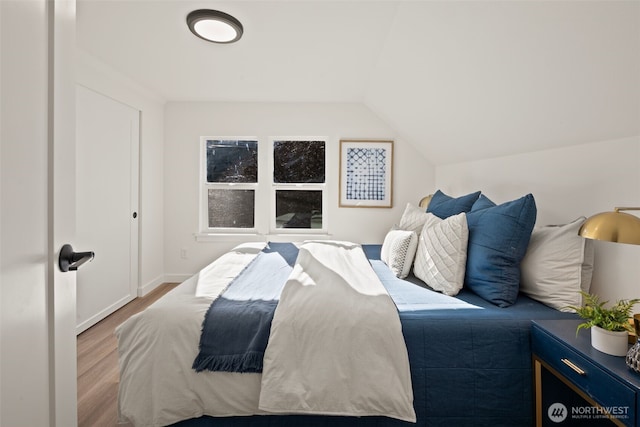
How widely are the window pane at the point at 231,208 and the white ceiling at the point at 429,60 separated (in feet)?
3.95

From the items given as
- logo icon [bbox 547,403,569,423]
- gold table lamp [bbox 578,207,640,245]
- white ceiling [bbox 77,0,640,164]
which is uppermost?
white ceiling [bbox 77,0,640,164]

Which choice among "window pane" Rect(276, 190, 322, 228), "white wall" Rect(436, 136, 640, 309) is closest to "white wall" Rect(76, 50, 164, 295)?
"window pane" Rect(276, 190, 322, 228)

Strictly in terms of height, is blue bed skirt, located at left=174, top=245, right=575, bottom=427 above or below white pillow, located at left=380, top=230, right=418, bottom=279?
below

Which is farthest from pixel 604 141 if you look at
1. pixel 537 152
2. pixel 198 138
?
pixel 198 138

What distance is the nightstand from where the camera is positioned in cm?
90

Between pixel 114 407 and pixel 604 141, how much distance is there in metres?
2.94

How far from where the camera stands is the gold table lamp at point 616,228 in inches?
37.3

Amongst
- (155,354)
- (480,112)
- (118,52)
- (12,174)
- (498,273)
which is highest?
(118,52)

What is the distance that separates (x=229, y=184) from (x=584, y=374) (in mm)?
Answer: 3592

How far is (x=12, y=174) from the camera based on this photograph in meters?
0.58

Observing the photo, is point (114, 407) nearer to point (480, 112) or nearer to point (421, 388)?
point (421, 388)

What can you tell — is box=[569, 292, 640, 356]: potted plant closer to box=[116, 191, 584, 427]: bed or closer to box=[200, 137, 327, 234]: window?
box=[116, 191, 584, 427]: bed

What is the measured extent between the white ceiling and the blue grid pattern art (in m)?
0.48

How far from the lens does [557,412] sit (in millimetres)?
1271
